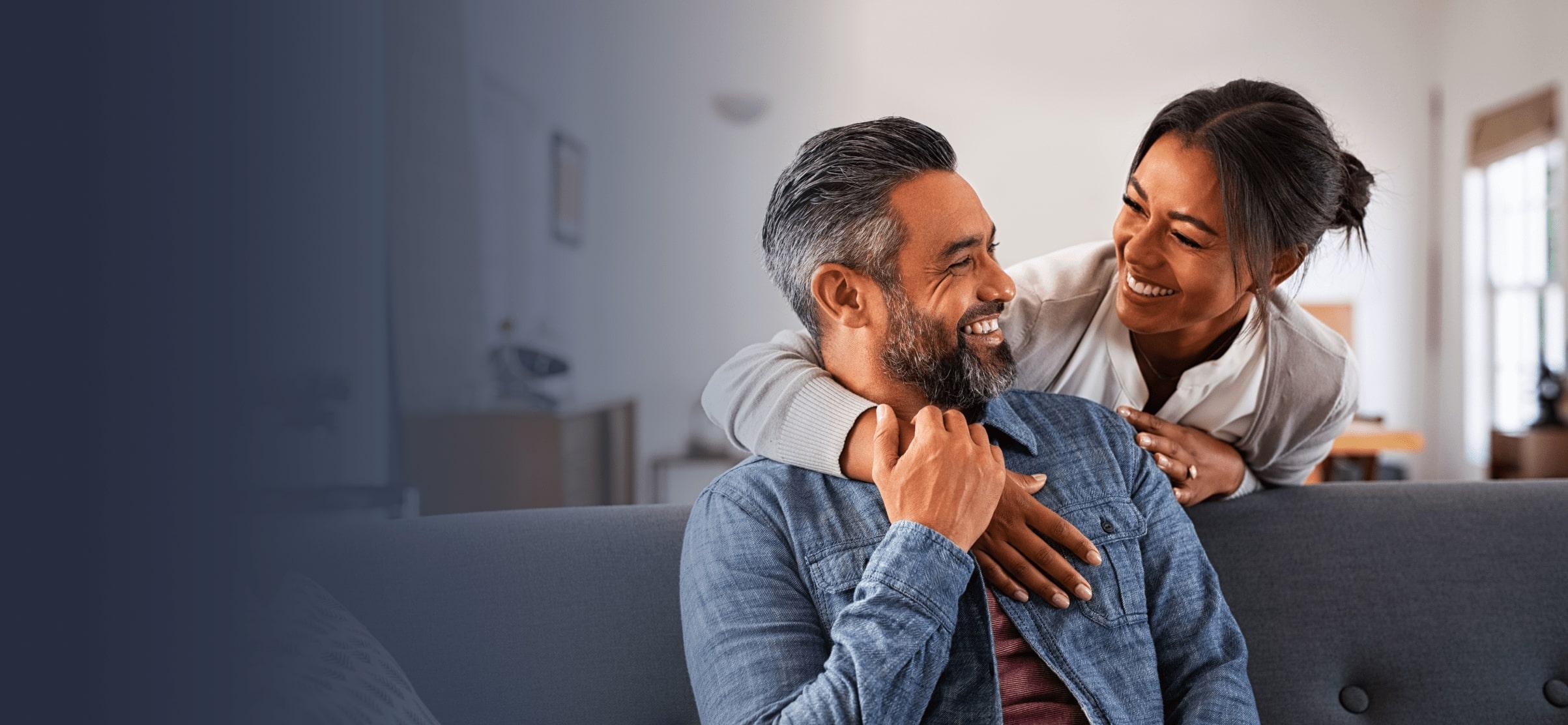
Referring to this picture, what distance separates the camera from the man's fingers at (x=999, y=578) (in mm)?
1169

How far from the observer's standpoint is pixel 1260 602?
1442 mm

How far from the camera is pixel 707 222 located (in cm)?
484

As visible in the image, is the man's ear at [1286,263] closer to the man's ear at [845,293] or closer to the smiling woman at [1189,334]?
the smiling woman at [1189,334]

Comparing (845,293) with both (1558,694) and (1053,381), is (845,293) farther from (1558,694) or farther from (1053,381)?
(1558,694)

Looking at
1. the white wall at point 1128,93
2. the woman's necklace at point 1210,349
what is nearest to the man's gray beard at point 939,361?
the woman's necklace at point 1210,349

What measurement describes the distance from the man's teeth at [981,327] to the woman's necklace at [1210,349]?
301mm

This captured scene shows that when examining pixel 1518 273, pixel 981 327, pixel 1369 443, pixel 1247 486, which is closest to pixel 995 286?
pixel 981 327

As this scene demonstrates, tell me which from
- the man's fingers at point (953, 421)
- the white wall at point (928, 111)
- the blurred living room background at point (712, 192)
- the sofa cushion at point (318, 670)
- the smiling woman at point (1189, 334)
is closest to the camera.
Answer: the sofa cushion at point (318, 670)

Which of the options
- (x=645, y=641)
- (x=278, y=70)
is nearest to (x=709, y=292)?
(x=645, y=641)

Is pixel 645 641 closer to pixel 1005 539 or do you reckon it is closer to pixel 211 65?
pixel 1005 539

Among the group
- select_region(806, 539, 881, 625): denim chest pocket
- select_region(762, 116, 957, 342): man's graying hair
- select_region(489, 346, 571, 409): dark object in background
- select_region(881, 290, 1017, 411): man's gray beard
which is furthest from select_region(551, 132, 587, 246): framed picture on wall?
select_region(806, 539, 881, 625): denim chest pocket

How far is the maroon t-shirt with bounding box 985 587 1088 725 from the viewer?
3.81 ft

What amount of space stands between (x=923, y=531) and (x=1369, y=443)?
3.42 metres

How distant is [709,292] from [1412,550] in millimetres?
3626
